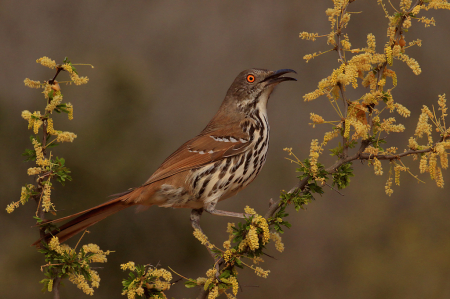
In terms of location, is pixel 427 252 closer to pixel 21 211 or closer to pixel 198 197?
pixel 198 197

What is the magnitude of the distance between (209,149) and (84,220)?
1282 mm

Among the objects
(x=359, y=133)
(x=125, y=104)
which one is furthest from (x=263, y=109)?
(x=125, y=104)

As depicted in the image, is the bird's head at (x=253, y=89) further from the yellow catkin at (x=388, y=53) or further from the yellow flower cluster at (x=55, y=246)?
the yellow flower cluster at (x=55, y=246)

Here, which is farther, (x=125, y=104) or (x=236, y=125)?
(x=125, y=104)

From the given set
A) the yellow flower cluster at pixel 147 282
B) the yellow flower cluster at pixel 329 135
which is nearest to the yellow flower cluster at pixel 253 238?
the yellow flower cluster at pixel 147 282

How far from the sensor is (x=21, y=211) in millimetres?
5293

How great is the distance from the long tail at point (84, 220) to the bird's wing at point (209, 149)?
1.44ft

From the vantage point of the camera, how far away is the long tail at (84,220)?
2.49 meters

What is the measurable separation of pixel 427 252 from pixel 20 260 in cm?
483

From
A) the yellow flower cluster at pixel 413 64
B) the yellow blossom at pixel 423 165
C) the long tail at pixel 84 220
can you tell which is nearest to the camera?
the yellow blossom at pixel 423 165

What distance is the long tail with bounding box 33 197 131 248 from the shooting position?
249cm

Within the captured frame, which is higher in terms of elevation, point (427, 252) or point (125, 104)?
point (125, 104)

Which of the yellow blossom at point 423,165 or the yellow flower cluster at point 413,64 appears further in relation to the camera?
the yellow flower cluster at point 413,64

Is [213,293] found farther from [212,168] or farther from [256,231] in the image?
[212,168]
